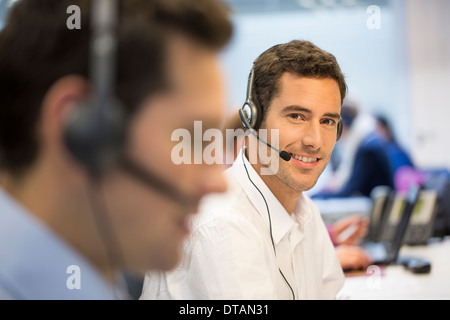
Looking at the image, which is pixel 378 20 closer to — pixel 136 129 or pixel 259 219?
pixel 259 219

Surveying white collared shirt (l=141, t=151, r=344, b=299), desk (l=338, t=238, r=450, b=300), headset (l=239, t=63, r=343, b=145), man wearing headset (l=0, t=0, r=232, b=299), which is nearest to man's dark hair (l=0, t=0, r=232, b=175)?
man wearing headset (l=0, t=0, r=232, b=299)

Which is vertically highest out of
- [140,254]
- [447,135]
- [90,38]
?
[90,38]

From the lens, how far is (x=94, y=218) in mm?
517

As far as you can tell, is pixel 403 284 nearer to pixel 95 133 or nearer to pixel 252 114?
pixel 252 114

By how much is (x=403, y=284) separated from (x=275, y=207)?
758mm

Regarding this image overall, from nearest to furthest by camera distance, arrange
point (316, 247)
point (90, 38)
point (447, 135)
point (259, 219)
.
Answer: point (90, 38) < point (259, 219) < point (316, 247) < point (447, 135)

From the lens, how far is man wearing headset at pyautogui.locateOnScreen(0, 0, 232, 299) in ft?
1.62

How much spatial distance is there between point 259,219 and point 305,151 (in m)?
0.17

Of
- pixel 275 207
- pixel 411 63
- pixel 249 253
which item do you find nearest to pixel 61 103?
pixel 249 253

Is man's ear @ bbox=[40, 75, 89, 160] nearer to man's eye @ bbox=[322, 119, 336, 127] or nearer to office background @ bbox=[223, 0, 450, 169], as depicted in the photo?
man's eye @ bbox=[322, 119, 336, 127]

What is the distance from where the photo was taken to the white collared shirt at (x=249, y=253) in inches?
32.2

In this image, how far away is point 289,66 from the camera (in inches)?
37.8

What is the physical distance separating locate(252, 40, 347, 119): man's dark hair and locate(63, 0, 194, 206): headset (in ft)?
1.67

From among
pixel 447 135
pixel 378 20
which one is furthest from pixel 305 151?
pixel 447 135
